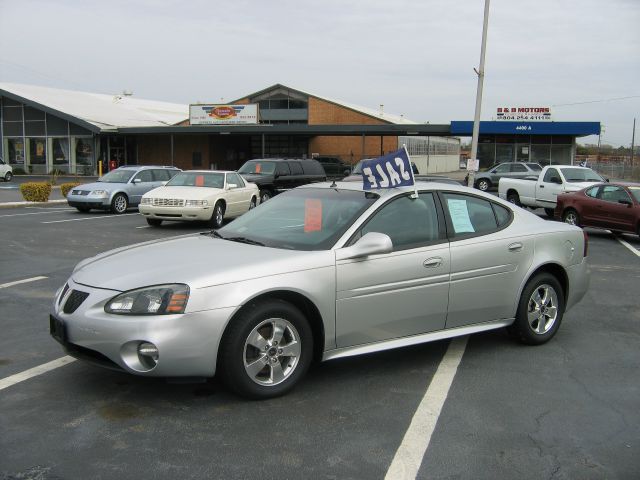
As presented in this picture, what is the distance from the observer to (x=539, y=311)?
5.80 m

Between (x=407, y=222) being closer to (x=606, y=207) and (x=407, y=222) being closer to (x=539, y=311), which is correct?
(x=539, y=311)

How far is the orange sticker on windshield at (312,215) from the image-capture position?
4.99 meters

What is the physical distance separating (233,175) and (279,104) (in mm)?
36806

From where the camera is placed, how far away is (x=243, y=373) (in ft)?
13.7

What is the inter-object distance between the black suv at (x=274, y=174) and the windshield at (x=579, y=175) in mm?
8554

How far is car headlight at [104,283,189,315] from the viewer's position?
399cm

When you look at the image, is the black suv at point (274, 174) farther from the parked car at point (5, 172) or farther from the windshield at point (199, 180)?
the parked car at point (5, 172)

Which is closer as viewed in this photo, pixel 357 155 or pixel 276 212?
pixel 276 212

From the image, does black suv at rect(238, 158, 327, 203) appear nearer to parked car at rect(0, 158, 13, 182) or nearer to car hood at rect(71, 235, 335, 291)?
car hood at rect(71, 235, 335, 291)

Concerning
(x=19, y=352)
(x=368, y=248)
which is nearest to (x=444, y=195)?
(x=368, y=248)

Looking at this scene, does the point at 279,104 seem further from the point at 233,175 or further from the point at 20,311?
the point at 20,311

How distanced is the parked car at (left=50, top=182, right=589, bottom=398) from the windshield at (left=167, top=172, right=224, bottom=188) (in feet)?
36.2

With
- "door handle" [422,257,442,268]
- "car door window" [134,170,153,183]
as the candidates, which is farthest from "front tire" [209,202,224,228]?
"door handle" [422,257,442,268]

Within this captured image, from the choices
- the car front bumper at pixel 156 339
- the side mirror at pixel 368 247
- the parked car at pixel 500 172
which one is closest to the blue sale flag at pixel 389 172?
the side mirror at pixel 368 247
